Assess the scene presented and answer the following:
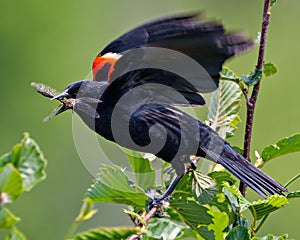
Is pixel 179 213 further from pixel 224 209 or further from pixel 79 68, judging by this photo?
pixel 79 68

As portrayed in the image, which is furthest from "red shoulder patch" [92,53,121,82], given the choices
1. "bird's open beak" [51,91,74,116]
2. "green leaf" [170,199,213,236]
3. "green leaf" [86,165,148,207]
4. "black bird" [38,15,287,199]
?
"green leaf" [170,199,213,236]

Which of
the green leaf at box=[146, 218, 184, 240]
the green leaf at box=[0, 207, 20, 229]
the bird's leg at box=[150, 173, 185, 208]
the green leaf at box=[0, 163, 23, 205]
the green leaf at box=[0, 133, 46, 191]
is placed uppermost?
the green leaf at box=[0, 133, 46, 191]

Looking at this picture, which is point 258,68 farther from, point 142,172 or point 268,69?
point 142,172

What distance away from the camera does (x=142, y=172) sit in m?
1.78

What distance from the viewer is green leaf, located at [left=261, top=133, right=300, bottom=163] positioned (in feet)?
5.51

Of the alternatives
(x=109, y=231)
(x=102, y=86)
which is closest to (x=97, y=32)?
(x=102, y=86)

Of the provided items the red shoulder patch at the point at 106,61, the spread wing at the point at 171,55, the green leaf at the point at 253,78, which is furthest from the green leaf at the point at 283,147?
the red shoulder patch at the point at 106,61

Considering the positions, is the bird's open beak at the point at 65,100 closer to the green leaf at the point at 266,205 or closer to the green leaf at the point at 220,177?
the green leaf at the point at 220,177

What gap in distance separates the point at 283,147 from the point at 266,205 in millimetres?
238

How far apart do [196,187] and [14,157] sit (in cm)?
77

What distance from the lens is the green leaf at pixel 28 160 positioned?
0.94 meters

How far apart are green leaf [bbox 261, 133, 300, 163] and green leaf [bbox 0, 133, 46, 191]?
887 millimetres

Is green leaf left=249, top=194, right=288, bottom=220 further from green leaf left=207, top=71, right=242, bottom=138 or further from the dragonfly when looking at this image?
the dragonfly

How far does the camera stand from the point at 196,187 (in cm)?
164
